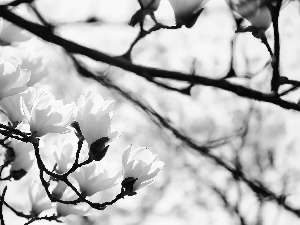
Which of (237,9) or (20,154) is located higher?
(237,9)

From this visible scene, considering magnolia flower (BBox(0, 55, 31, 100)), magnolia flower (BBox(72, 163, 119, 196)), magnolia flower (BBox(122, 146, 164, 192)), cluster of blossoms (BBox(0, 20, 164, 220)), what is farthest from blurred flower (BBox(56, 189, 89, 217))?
magnolia flower (BBox(0, 55, 31, 100))

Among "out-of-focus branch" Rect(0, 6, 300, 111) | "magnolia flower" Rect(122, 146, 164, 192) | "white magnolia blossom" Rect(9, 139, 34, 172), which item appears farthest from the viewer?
→ "white magnolia blossom" Rect(9, 139, 34, 172)

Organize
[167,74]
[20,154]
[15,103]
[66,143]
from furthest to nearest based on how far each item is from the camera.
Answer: [20,154] < [66,143] < [15,103] < [167,74]

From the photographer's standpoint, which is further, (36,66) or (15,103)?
(36,66)

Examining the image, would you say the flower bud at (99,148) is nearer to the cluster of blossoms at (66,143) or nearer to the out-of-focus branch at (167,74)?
the cluster of blossoms at (66,143)

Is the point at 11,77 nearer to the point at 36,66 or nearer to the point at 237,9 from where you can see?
the point at 36,66

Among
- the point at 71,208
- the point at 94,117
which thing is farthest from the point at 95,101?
the point at 71,208

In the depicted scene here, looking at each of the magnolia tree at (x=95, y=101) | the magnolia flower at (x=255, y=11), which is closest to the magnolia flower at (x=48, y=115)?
the magnolia tree at (x=95, y=101)

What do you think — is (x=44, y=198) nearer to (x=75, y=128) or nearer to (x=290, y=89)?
(x=75, y=128)

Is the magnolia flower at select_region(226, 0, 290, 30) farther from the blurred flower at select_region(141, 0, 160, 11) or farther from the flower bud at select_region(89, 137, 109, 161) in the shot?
the flower bud at select_region(89, 137, 109, 161)
